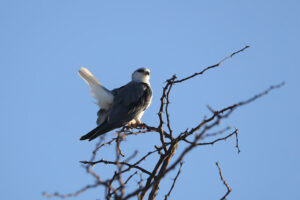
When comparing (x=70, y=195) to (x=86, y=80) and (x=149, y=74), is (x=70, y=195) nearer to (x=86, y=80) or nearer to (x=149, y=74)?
(x=86, y=80)

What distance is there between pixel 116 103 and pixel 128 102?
177 mm

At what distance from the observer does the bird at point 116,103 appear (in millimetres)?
5484

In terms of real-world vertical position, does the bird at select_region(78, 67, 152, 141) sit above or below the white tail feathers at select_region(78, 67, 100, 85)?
below

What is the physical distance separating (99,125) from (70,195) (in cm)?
329

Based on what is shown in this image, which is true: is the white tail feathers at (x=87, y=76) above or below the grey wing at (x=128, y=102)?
above

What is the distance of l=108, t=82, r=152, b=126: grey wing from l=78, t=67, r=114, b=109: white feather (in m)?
0.12

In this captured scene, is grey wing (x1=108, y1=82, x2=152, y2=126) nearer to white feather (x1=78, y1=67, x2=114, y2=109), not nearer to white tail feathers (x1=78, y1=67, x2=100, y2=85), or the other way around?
white feather (x1=78, y1=67, x2=114, y2=109)

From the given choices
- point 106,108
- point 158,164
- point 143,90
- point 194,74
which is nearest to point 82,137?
point 106,108

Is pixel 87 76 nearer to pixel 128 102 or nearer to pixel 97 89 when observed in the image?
pixel 97 89

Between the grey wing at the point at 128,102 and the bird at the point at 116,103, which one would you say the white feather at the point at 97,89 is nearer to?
the bird at the point at 116,103

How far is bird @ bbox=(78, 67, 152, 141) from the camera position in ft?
18.0

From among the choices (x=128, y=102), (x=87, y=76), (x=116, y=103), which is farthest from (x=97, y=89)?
(x=128, y=102)

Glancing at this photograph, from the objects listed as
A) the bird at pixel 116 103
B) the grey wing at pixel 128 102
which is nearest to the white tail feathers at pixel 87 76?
the bird at pixel 116 103

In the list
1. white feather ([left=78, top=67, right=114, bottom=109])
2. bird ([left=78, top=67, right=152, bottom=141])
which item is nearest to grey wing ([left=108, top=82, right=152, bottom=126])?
bird ([left=78, top=67, right=152, bottom=141])
